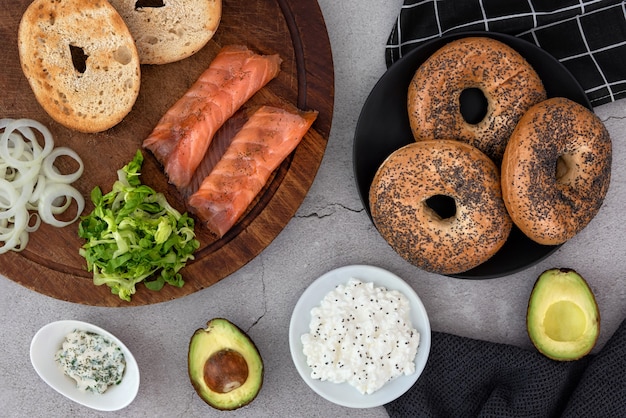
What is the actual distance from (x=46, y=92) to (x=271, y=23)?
764 millimetres

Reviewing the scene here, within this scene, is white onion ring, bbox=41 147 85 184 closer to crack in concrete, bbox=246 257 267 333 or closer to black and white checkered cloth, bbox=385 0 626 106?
crack in concrete, bbox=246 257 267 333

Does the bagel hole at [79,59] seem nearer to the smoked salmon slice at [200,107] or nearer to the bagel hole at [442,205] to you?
the smoked salmon slice at [200,107]

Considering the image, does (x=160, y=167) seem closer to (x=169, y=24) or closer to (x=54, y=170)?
(x=54, y=170)

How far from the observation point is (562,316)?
2.10 meters

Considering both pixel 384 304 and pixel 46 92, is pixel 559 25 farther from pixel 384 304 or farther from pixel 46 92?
pixel 46 92

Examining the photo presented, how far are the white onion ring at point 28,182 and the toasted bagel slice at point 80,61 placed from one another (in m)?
0.13

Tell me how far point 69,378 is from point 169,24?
1.29 meters

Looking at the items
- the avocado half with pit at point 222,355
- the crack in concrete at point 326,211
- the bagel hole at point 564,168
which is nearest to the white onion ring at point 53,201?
the avocado half with pit at point 222,355

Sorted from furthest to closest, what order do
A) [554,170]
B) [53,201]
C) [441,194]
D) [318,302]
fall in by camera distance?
1. [318,302]
2. [53,201]
3. [441,194]
4. [554,170]

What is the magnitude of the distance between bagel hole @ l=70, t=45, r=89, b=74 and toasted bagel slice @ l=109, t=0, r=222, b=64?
17cm

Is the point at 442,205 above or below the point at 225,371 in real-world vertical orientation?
above

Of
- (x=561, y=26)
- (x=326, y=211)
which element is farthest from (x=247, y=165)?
(x=561, y=26)

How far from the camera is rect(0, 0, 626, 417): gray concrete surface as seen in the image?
7.09 ft

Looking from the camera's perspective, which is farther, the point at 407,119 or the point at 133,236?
the point at 407,119
